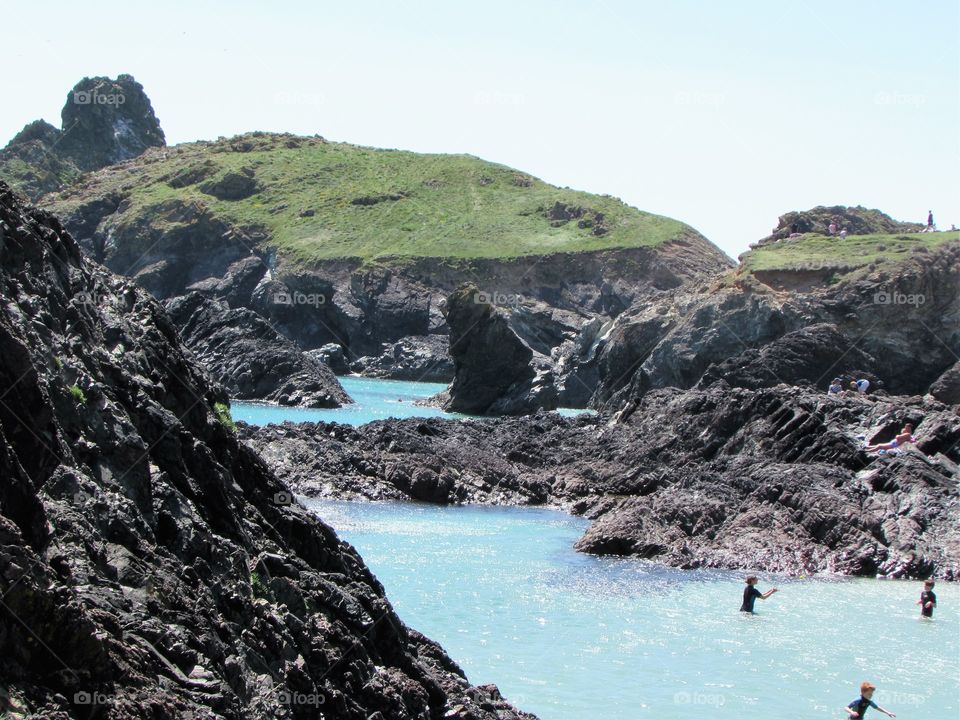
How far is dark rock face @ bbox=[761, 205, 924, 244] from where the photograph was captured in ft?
251

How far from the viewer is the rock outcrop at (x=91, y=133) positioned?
158 metres

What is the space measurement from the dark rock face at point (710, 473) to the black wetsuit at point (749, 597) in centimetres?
397

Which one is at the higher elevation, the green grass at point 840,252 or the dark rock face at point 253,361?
the green grass at point 840,252

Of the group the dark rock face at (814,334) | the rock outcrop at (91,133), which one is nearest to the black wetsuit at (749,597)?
the dark rock face at (814,334)

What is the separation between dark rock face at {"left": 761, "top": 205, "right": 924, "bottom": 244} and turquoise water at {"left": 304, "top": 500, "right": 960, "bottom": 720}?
158ft

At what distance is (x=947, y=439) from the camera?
34.5 metres

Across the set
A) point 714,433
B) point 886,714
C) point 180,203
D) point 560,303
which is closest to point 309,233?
point 180,203

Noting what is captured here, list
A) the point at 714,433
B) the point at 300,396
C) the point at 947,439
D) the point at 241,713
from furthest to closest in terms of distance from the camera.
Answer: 1. the point at 300,396
2. the point at 714,433
3. the point at 947,439
4. the point at 241,713

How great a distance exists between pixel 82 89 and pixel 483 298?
357 ft

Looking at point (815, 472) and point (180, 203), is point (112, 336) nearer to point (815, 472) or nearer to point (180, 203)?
point (815, 472)

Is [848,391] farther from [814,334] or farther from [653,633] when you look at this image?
[653,633]
